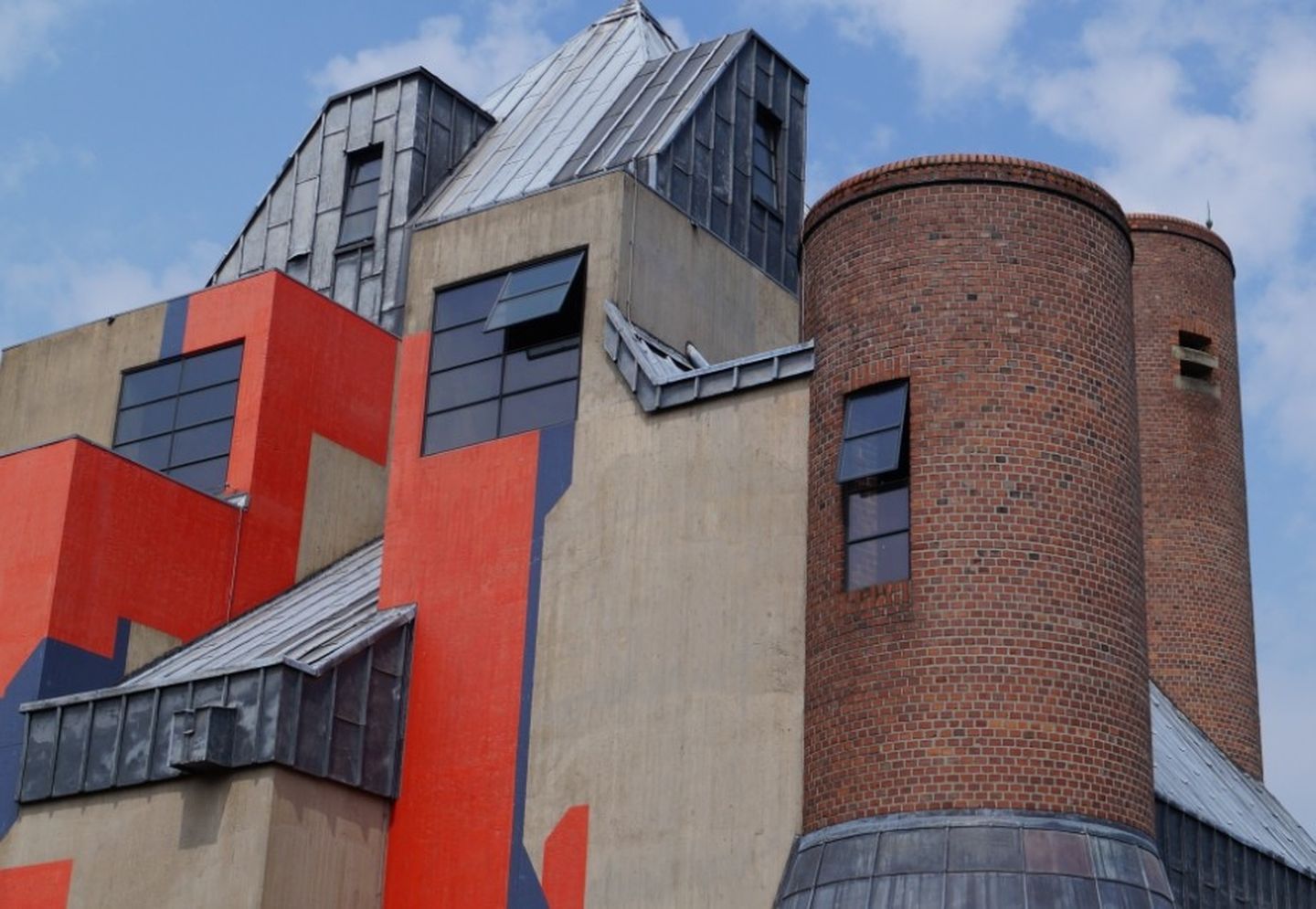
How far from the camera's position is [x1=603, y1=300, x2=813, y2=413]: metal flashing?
25.7m

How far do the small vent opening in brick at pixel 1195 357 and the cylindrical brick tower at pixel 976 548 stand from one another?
56.2 ft

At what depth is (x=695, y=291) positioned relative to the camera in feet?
102

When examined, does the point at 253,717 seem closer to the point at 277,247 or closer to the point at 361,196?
the point at 361,196

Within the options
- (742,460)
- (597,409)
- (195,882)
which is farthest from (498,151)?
(195,882)

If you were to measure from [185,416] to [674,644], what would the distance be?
12725 millimetres

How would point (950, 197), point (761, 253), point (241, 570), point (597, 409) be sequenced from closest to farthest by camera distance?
1. point (950, 197)
2. point (597, 409)
3. point (241, 570)
4. point (761, 253)

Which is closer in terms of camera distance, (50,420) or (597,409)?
(597,409)

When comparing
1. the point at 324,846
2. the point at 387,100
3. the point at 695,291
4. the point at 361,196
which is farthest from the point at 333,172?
the point at 324,846

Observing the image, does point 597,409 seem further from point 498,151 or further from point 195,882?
point 498,151

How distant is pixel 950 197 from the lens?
79.7 feet

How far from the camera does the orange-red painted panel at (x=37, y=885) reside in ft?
88.8

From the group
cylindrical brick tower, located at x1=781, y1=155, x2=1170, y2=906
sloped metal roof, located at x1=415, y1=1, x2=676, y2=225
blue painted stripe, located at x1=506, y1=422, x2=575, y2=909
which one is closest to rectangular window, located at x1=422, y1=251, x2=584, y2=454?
blue painted stripe, located at x1=506, y1=422, x2=575, y2=909

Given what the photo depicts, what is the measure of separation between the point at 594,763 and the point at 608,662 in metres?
1.30

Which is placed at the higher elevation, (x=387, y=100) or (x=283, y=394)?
(x=387, y=100)
